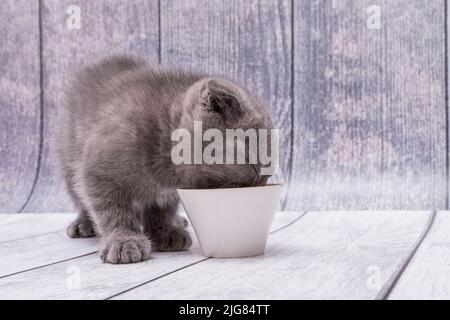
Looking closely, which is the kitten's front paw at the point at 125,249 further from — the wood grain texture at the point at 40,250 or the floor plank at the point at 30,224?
the floor plank at the point at 30,224

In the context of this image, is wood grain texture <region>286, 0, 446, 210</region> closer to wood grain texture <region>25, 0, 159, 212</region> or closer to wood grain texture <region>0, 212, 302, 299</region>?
wood grain texture <region>25, 0, 159, 212</region>

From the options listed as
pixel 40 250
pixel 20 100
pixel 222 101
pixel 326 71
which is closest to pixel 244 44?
pixel 326 71

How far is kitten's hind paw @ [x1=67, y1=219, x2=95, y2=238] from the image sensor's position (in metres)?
1.62

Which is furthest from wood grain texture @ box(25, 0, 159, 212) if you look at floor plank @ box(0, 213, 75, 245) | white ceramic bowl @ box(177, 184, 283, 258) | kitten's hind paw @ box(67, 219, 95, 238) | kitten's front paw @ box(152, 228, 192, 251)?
white ceramic bowl @ box(177, 184, 283, 258)

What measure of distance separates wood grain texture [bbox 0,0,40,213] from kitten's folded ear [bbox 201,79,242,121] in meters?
1.08

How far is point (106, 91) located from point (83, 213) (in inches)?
13.6

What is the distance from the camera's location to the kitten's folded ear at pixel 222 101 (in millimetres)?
1243

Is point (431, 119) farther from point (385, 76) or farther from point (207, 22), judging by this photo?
point (207, 22)

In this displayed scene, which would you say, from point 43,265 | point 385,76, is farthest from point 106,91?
point 385,76

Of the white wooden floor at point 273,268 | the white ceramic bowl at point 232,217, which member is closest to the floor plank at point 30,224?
the white wooden floor at point 273,268

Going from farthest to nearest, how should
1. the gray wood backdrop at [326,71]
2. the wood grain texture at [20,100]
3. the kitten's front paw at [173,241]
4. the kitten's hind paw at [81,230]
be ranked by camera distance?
the wood grain texture at [20,100] → the gray wood backdrop at [326,71] → the kitten's hind paw at [81,230] → the kitten's front paw at [173,241]

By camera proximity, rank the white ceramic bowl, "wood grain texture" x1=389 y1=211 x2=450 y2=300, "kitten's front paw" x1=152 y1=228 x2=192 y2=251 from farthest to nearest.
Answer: "kitten's front paw" x1=152 y1=228 x2=192 y2=251 → the white ceramic bowl → "wood grain texture" x1=389 y1=211 x2=450 y2=300

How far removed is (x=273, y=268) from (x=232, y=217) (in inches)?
5.3
